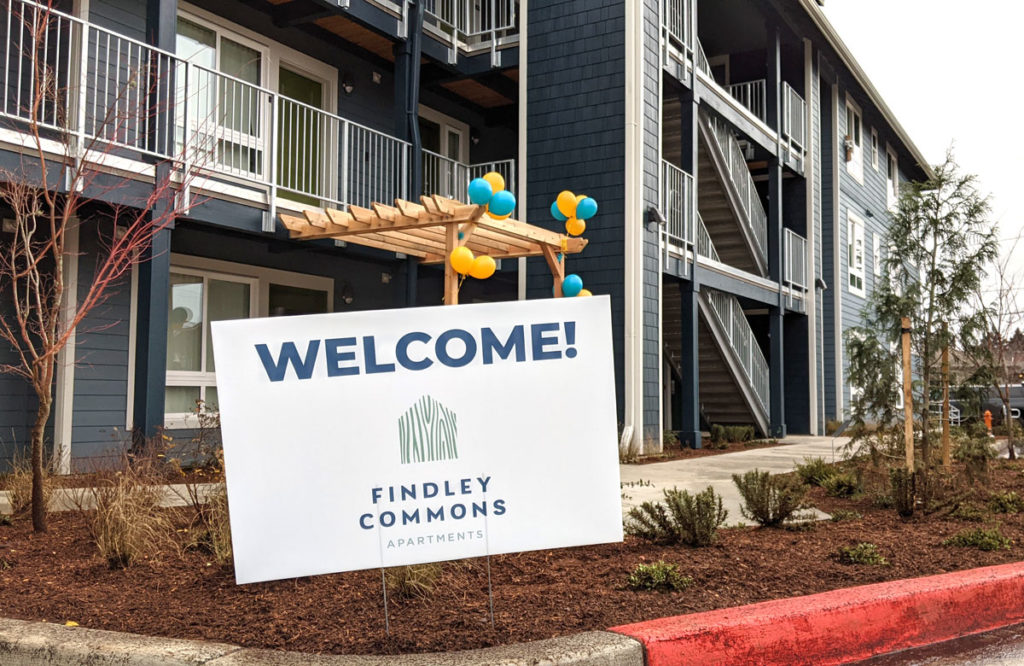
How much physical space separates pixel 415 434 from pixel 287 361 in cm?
61

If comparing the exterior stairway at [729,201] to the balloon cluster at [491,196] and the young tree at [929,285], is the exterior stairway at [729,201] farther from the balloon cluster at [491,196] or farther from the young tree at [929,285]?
the balloon cluster at [491,196]

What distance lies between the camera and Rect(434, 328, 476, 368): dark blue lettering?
12.2 feet

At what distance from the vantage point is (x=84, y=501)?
6.25 metres

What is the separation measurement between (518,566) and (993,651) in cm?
238

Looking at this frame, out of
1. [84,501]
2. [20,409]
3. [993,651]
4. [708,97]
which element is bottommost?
[993,651]

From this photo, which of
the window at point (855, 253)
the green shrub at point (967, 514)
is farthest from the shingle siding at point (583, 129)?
the window at point (855, 253)

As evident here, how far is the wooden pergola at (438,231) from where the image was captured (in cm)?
792

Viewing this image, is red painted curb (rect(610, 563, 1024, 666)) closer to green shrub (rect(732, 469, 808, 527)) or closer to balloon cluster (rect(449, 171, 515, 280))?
green shrub (rect(732, 469, 808, 527))

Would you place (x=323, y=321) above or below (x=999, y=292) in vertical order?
below

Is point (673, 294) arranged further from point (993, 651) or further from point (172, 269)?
point (993, 651)

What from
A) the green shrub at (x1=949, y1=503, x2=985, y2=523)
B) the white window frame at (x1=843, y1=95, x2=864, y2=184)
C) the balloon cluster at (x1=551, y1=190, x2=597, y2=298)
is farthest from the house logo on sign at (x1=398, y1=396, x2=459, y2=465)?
the white window frame at (x1=843, y1=95, x2=864, y2=184)

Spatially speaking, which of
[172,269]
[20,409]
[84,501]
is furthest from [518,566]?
[172,269]

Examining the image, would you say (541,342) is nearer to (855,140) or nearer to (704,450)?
(704,450)

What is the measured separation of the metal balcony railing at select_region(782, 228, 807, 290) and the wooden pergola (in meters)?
9.83
